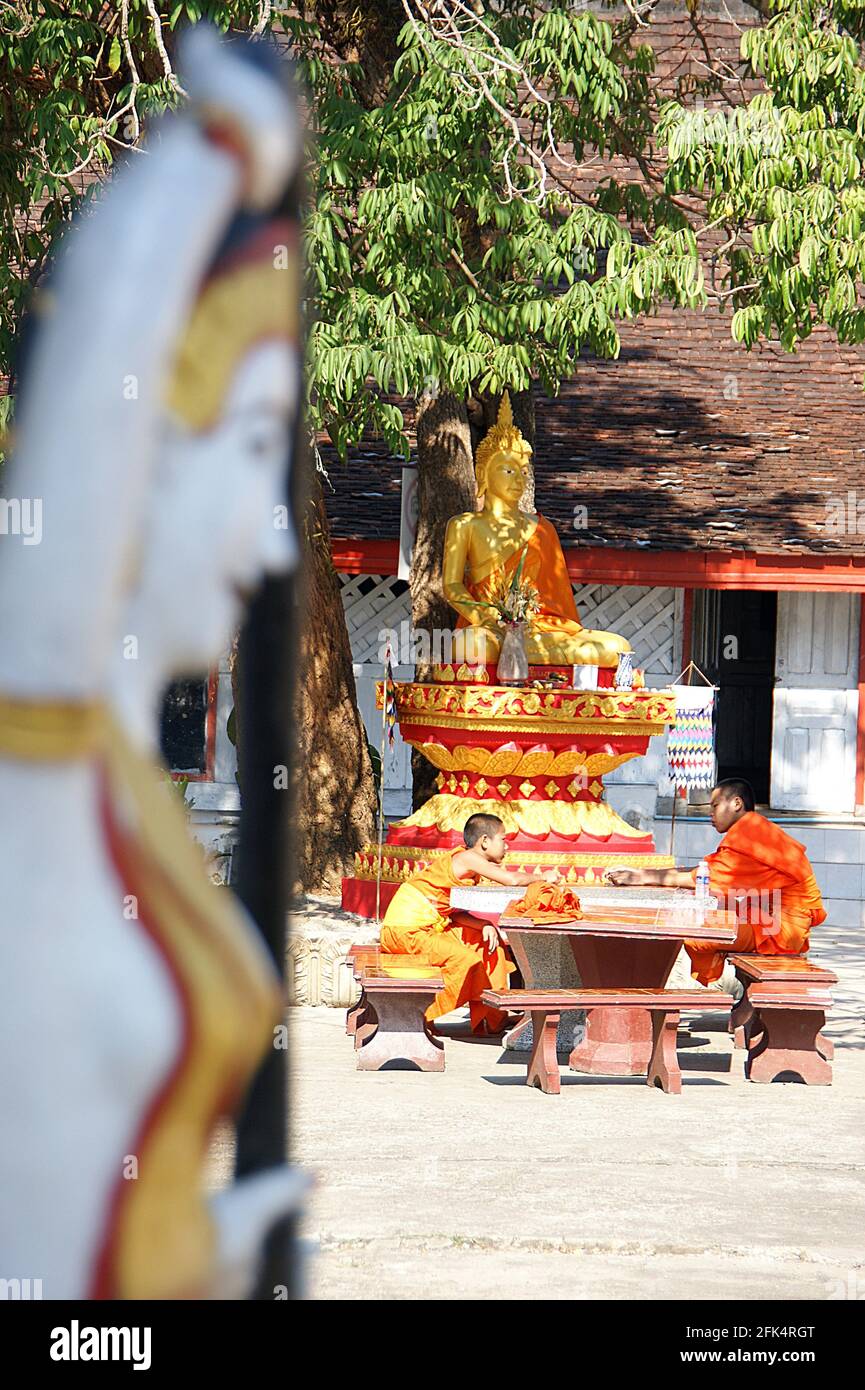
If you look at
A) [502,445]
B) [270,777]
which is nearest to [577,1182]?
[270,777]

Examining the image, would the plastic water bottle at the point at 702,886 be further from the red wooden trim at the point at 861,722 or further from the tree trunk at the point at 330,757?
the red wooden trim at the point at 861,722

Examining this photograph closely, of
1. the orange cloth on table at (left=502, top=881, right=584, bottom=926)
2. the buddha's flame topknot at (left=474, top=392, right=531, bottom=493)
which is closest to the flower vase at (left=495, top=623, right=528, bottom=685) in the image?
the buddha's flame topknot at (left=474, top=392, right=531, bottom=493)

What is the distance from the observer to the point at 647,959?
7586 mm

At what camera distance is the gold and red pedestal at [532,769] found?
9102 mm

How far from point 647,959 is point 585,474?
6.88 m

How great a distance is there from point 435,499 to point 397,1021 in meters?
4.38

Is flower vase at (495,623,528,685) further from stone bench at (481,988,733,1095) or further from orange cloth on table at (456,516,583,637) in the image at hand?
stone bench at (481,988,733,1095)

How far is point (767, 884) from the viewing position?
7887mm

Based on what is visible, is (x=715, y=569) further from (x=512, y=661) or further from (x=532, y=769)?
(x=532, y=769)

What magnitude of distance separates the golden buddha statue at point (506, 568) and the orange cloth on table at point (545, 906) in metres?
2.29

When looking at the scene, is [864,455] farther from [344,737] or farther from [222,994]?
[222,994]

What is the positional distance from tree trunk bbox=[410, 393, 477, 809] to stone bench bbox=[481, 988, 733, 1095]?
149 inches

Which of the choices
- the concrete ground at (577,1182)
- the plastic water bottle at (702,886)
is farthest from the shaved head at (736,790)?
the concrete ground at (577,1182)


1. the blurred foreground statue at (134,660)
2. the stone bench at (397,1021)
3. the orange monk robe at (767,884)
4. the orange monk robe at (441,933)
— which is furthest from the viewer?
the orange monk robe at (767,884)
